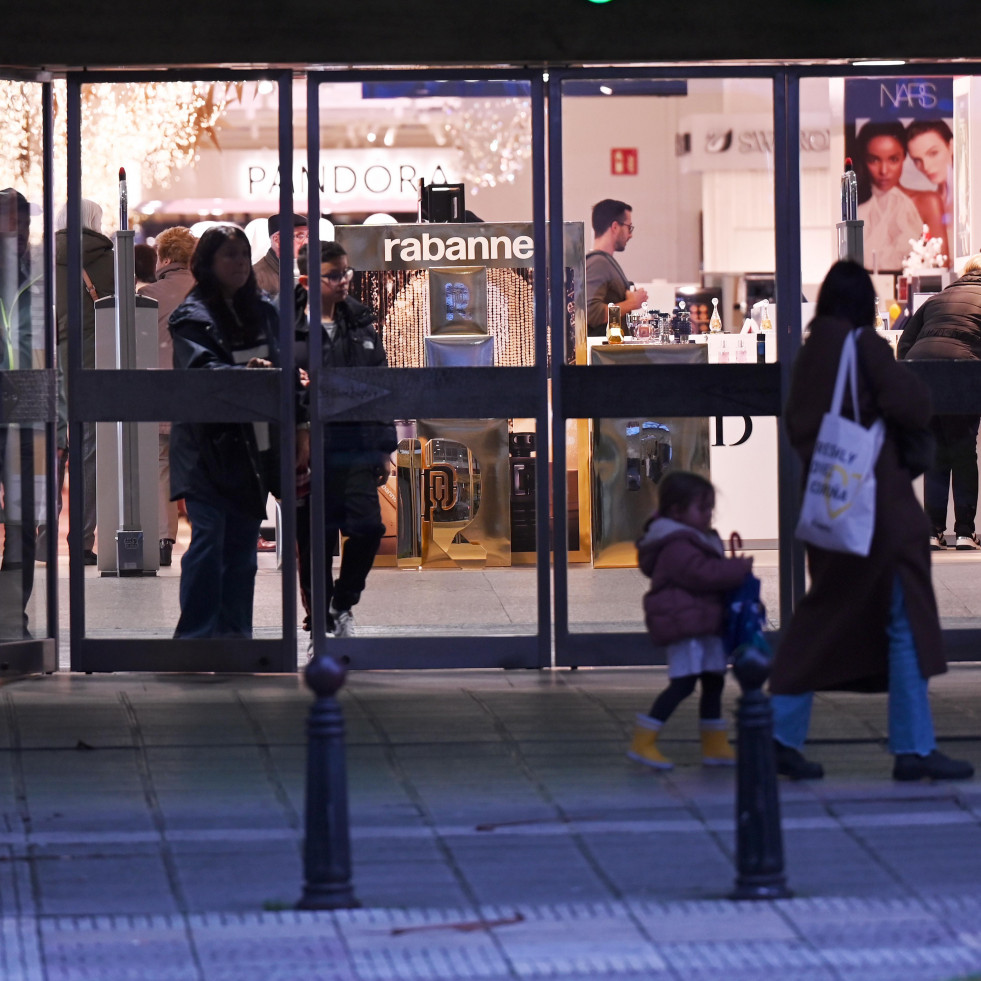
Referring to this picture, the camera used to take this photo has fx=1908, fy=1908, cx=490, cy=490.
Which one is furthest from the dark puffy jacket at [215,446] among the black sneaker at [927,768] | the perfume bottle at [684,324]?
the black sneaker at [927,768]

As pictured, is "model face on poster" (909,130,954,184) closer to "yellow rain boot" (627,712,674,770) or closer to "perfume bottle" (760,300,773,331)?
"perfume bottle" (760,300,773,331)

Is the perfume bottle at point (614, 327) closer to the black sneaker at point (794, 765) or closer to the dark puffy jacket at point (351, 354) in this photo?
the dark puffy jacket at point (351, 354)

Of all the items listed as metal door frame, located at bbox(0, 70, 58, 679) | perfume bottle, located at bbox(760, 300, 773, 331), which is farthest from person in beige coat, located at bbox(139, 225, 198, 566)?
perfume bottle, located at bbox(760, 300, 773, 331)

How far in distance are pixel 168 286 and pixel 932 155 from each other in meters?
3.67

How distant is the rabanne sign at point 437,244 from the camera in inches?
338

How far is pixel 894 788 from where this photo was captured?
631 cm

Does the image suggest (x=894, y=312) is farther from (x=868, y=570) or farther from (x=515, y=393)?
(x=868, y=570)

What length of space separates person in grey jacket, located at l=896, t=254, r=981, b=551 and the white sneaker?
2632 millimetres

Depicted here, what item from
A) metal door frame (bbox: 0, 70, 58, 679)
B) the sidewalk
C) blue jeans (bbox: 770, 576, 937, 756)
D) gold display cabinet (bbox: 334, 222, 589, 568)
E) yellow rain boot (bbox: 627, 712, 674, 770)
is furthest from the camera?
gold display cabinet (bbox: 334, 222, 589, 568)

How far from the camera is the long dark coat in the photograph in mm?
6285

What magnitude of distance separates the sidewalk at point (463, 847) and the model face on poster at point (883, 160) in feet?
7.97

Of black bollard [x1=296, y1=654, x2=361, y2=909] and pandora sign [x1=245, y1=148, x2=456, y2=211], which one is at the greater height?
pandora sign [x1=245, y1=148, x2=456, y2=211]

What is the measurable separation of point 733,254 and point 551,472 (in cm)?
128

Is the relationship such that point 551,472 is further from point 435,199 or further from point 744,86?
point 744,86
